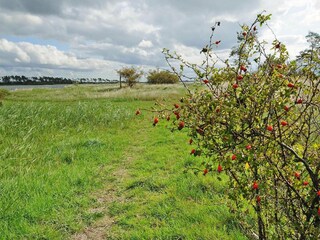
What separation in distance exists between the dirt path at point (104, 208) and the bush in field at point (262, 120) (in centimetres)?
259

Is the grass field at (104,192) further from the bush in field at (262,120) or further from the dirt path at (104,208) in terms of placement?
the bush in field at (262,120)

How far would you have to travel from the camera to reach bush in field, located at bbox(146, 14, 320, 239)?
224 centimetres

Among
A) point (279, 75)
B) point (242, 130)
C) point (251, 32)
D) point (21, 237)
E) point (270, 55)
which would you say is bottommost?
point (21, 237)

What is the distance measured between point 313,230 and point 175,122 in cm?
145

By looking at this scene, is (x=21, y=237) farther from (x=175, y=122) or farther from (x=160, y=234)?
(x=175, y=122)

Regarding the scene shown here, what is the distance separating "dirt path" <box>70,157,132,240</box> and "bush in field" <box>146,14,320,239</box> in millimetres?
2586

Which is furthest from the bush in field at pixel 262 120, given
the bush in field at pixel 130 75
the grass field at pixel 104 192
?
the bush in field at pixel 130 75

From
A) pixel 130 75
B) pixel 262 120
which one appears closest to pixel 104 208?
pixel 262 120

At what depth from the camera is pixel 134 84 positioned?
5403cm

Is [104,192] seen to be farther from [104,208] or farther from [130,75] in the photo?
[130,75]

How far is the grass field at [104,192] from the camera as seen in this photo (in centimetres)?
424

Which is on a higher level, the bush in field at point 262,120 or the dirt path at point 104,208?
the bush in field at point 262,120

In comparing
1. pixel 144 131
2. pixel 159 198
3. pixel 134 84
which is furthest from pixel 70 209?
pixel 134 84

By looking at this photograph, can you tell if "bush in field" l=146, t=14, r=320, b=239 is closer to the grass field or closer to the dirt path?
the grass field
